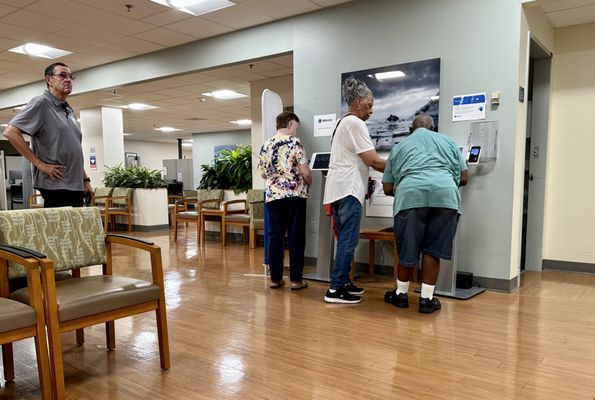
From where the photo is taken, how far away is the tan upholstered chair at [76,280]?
1.79m

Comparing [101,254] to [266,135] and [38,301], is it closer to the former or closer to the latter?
[38,301]

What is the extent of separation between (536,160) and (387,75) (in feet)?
6.22

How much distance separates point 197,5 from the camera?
183 inches

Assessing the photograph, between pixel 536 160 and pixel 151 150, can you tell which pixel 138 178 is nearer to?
pixel 536 160

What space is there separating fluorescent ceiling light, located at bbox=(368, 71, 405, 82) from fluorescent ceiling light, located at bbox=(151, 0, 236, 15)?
5.54 feet

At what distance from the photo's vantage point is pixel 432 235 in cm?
311

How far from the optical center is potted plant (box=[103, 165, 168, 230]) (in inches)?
327

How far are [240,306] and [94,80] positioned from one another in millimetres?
5528

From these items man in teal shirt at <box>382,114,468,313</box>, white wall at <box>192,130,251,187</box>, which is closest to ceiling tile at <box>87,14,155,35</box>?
man in teal shirt at <box>382,114,468,313</box>

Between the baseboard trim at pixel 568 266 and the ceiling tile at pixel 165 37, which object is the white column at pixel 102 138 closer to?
the ceiling tile at pixel 165 37

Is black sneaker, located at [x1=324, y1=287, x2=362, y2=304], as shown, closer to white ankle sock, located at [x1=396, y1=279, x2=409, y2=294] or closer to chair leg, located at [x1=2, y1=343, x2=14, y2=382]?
white ankle sock, located at [x1=396, y1=279, x2=409, y2=294]

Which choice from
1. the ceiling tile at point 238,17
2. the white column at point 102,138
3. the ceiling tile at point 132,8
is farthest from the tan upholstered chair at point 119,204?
the ceiling tile at point 238,17

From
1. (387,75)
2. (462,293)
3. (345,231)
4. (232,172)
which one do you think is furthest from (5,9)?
Result: (462,293)

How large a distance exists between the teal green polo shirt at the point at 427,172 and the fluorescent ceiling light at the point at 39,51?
539 centimetres
